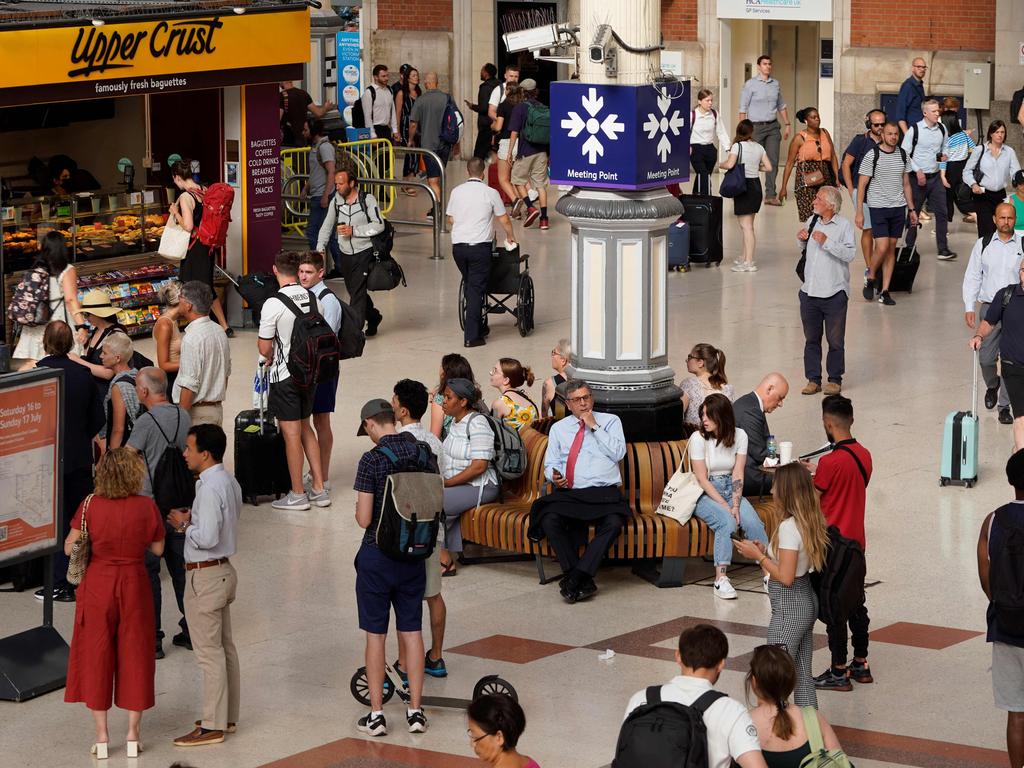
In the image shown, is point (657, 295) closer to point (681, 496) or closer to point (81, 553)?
point (681, 496)

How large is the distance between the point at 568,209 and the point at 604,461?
1.75 metres

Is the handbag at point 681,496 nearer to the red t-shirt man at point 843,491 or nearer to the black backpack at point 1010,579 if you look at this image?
the red t-shirt man at point 843,491

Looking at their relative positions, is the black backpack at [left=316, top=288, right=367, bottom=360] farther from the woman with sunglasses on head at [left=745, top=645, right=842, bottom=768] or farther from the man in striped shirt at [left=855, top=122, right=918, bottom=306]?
the man in striped shirt at [left=855, top=122, right=918, bottom=306]

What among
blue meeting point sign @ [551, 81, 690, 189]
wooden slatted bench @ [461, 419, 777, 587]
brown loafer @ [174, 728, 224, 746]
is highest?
blue meeting point sign @ [551, 81, 690, 189]

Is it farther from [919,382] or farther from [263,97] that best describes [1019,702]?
[263,97]

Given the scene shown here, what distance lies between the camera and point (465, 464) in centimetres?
1089

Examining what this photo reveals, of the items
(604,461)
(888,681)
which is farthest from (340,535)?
(888,681)

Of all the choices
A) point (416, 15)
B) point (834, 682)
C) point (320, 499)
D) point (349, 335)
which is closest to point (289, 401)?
point (349, 335)

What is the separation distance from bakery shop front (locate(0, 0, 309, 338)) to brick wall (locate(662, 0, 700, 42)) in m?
13.7

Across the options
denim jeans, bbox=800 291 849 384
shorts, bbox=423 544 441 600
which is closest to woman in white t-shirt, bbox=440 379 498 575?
shorts, bbox=423 544 441 600

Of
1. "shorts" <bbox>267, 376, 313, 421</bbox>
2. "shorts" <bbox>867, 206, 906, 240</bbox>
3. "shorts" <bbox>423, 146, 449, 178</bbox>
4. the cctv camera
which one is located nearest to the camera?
the cctv camera

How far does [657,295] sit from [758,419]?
1.04 m

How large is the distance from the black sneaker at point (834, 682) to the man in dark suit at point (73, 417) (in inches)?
163

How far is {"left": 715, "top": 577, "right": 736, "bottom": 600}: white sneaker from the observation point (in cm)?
1070
